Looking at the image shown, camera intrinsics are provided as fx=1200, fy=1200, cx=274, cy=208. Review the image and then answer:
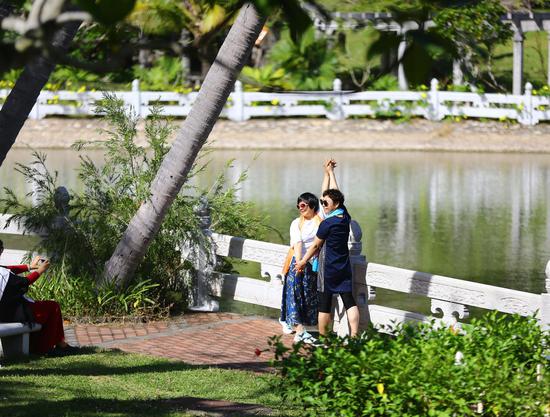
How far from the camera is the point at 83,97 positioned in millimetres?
35625

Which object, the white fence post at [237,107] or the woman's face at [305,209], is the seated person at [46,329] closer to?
the woman's face at [305,209]

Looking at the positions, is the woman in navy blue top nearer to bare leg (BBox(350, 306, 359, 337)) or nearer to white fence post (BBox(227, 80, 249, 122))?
bare leg (BBox(350, 306, 359, 337))

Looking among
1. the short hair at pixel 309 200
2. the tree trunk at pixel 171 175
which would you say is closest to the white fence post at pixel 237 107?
the tree trunk at pixel 171 175

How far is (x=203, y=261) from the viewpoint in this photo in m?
13.2

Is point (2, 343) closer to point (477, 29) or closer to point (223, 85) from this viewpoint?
point (223, 85)

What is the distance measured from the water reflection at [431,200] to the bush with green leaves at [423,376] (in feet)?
26.2

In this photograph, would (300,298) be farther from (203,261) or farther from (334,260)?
(203,261)

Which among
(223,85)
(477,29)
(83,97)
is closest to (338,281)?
(223,85)

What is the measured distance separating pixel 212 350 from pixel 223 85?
8.62 feet

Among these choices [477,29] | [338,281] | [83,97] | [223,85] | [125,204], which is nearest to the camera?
[338,281]

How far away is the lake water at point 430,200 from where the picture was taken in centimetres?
1770

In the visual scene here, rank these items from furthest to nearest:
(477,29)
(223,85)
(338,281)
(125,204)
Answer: (477,29), (125,204), (223,85), (338,281)

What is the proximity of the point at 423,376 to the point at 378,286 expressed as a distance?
452cm

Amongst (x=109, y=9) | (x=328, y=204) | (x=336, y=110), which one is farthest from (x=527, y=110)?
(x=109, y=9)
